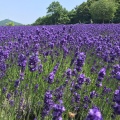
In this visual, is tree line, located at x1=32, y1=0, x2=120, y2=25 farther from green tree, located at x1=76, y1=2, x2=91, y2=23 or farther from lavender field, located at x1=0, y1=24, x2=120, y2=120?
lavender field, located at x1=0, y1=24, x2=120, y2=120

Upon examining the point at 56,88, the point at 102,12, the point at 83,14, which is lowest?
the point at 83,14

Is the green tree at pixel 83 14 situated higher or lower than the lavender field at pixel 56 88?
lower

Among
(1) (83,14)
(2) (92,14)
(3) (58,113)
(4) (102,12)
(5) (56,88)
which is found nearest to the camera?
(3) (58,113)

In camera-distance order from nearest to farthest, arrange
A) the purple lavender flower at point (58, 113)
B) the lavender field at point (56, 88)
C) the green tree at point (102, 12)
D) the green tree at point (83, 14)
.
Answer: the purple lavender flower at point (58, 113)
the lavender field at point (56, 88)
the green tree at point (102, 12)
the green tree at point (83, 14)

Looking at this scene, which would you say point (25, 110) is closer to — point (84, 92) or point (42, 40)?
→ point (84, 92)

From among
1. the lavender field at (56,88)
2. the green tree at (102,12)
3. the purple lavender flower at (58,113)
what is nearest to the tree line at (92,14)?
the green tree at (102,12)

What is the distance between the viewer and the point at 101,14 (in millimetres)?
37156

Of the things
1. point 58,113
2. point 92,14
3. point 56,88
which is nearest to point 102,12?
point 92,14

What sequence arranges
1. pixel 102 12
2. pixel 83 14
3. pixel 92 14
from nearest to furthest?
pixel 102 12, pixel 92 14, pixel 83 14

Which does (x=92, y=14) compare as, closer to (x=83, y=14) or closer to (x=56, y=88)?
(x=83, y=14)

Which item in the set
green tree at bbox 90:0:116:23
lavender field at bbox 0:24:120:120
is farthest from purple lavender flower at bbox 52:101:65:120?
green tree at bbox 90:0:116:23

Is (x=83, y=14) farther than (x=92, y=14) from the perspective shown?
Yes

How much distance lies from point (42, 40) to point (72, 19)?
132 feet

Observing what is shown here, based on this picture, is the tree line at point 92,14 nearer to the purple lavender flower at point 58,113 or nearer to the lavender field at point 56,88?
the lavender field at point 56,88
